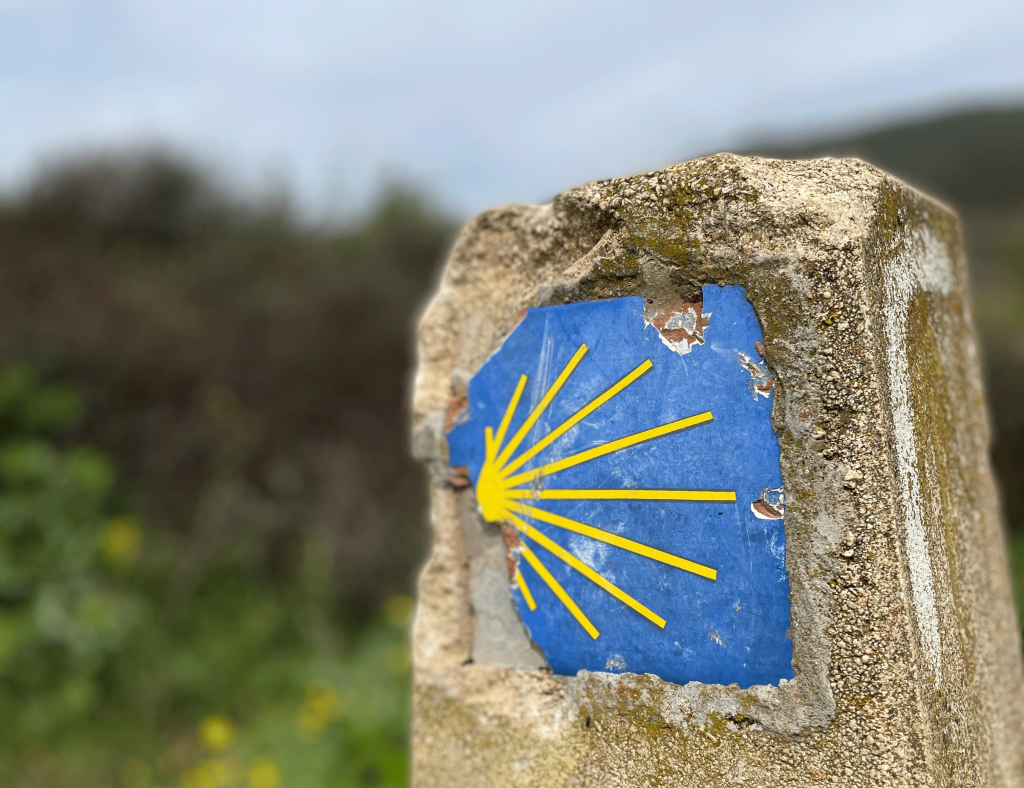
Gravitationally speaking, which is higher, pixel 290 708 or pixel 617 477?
pixel 617 477

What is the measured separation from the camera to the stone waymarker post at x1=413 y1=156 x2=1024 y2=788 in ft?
3.75

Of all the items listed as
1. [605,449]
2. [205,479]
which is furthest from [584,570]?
[205,479]

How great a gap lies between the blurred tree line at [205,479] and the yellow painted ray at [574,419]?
1.45 meters

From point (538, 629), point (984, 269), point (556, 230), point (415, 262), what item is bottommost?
point (538, 629)

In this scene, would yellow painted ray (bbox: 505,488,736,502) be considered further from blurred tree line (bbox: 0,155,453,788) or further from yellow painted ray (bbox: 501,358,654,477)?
blurred tree line (bbox: 0,155,453,788)

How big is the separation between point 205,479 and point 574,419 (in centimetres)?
339

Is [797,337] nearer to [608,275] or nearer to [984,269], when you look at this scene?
[608,275]

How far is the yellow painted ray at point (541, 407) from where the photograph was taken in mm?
1427

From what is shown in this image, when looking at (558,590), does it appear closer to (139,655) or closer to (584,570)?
(584,570)

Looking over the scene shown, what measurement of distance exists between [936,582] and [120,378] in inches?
162

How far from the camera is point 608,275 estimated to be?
1364 millimetres

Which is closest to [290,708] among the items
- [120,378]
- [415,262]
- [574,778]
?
[120,378]

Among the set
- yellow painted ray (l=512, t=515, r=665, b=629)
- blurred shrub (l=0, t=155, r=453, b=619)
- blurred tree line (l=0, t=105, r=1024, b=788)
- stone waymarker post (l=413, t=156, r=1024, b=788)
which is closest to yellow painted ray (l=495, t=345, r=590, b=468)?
stone waymarker post (l=413, t=156, r=1024, b=788)

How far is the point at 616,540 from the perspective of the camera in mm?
1364
